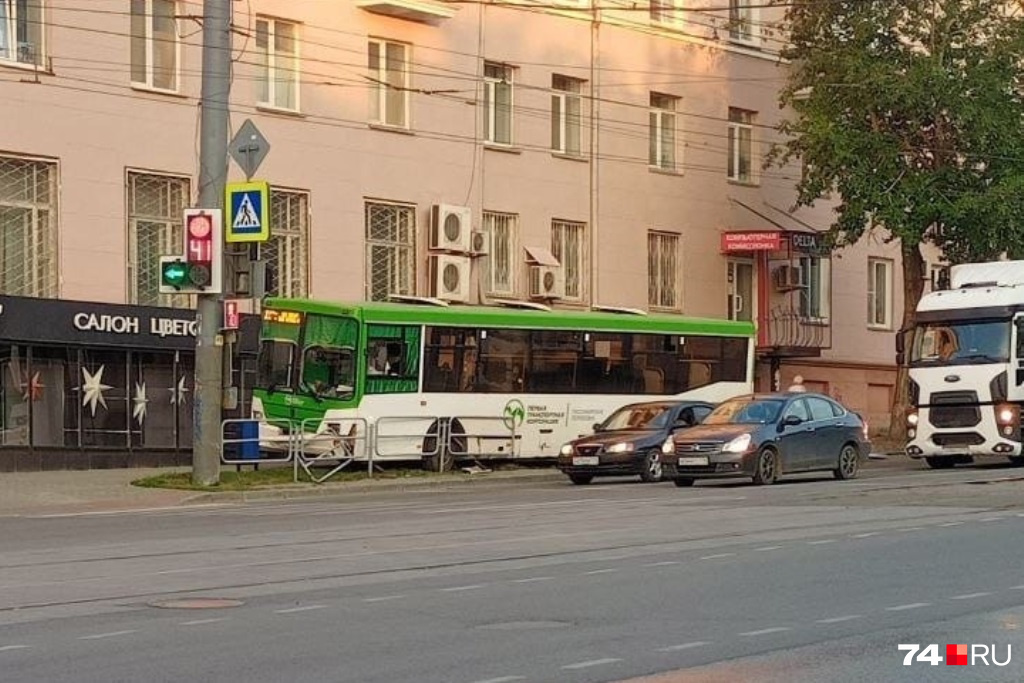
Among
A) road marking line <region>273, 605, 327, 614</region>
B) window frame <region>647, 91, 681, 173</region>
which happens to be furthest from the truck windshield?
road marking line <region>273, 605, 327, 614</region>

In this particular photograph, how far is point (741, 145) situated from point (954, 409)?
48.8ft

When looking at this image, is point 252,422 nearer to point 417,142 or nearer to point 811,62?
point 417,142

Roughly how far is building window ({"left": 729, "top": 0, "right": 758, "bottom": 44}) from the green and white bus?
12.5 m

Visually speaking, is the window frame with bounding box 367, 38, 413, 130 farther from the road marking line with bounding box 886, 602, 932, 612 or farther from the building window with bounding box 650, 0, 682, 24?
the road marking line with bounding box 886, 602, 932, 612

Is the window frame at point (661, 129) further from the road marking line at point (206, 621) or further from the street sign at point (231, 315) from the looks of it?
the road marking line at point (206, 621)

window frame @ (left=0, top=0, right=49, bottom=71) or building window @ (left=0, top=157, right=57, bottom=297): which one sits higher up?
window frame @ (left=0, top=0, right=49, bottom=71)

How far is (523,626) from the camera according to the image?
1173cm

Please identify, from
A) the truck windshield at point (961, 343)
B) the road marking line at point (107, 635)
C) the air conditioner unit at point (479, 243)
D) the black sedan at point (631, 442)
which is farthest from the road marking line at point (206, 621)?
the air conditioner unit at point (479, 243)

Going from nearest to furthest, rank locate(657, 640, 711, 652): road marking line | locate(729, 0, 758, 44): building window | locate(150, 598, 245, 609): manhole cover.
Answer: locate(657, 640, 711, 652): road marking line, locate(150, 598, 245, 609): manhole cover, locate(729, 0, 758, 44): building window

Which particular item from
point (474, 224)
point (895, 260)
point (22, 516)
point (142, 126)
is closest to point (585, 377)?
point (474, 224)

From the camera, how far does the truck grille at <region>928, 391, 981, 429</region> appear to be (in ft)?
108

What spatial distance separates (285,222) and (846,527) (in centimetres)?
1956

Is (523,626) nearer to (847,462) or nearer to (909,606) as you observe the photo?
(909,606)

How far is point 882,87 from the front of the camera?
130 feet
